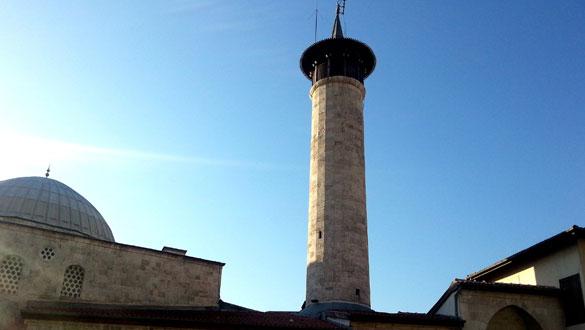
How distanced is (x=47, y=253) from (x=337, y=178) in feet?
31.2

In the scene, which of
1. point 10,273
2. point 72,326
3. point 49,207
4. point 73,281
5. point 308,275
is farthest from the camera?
point 308,275

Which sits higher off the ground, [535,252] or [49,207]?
[49,207]

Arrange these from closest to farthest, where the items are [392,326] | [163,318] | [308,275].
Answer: [163,318], [392,326], [308,275]

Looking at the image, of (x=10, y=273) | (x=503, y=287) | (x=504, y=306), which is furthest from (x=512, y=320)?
(x=10, y=273)

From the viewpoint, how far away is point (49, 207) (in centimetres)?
1842

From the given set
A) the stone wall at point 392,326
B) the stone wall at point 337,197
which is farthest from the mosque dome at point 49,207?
the stone wall at point 392,326

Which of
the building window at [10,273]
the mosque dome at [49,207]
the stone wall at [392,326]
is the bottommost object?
the stone wall at [392,326]

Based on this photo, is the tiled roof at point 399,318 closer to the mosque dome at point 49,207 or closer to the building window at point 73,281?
the building window at point 73,281

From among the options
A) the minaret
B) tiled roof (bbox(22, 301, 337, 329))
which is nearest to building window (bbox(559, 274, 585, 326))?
the minaret

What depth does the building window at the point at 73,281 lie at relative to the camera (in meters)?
15.0

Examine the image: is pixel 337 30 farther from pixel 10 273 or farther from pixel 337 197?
pixel 10 273

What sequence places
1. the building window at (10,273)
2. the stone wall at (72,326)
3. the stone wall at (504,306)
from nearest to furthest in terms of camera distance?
the stone wall at (72,326)
the building window at (10,273)
the stone wall at (504,306)

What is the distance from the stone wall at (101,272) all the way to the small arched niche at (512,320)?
804 cm

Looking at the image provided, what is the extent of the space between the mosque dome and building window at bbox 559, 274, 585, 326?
47.5 ft
